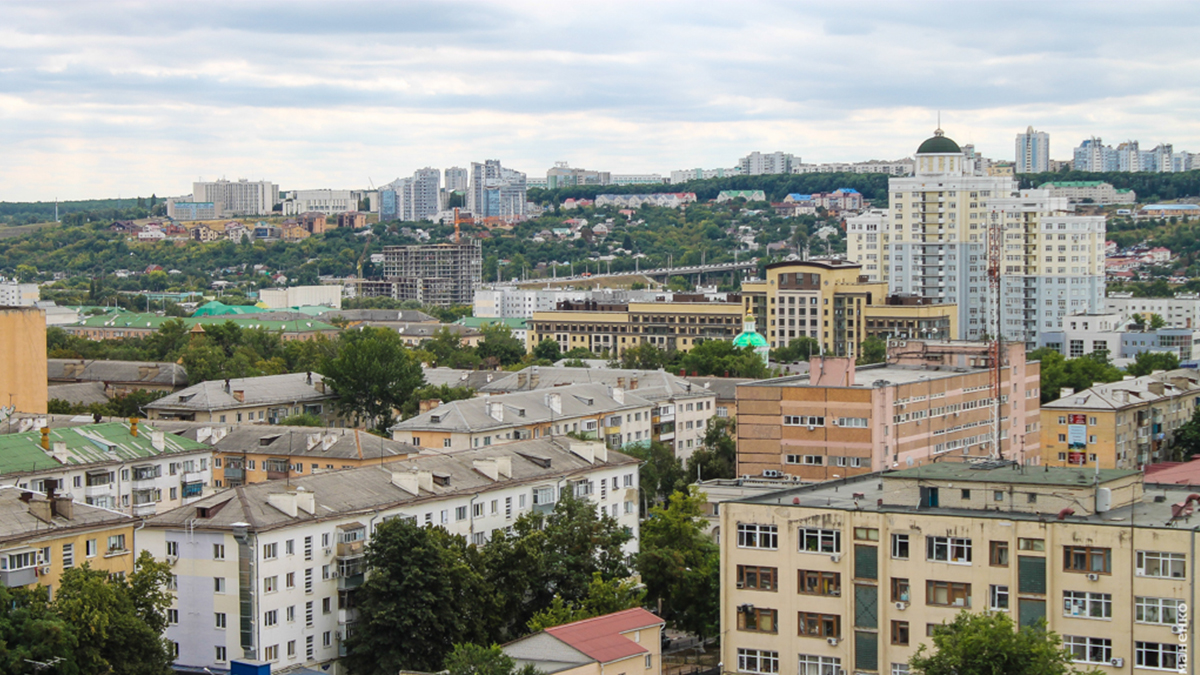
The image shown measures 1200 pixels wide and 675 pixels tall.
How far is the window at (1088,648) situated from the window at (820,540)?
13.4 ft

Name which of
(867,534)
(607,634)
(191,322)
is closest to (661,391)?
(607,634)

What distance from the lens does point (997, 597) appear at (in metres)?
26.2

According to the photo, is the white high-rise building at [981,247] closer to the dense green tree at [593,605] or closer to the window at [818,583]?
the dense green tree at [593,605]

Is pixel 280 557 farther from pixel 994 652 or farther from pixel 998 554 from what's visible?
pixel 994 652

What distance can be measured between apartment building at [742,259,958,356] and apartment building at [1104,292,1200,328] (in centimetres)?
1978

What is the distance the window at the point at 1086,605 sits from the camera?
83.5 ft

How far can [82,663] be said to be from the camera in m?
29.2

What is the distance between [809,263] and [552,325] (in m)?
20.6

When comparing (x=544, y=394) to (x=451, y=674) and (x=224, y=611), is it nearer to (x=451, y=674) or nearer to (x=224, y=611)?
(x=224, y=611)

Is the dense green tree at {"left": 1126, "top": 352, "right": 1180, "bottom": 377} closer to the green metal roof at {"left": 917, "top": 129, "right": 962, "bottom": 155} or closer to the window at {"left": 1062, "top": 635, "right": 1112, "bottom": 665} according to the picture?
the green metal roof at {"left": 917, "top": 129, "right": 962, "bottom": 155}

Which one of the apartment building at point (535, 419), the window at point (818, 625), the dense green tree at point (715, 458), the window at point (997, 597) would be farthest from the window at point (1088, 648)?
the dense green tree at point (715, 458)

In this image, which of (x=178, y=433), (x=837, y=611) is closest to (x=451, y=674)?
(x=837, y=611)

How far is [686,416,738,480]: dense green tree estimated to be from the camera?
189 ft

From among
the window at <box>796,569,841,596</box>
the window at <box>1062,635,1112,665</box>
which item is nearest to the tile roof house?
the window at <box>796,569,841,596</box>
